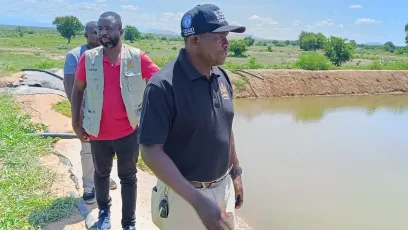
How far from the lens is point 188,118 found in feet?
4.86

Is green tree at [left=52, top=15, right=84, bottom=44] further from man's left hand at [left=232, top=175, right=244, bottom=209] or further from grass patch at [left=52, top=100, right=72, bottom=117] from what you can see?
man's left hand at [left=232, top=175, right=244, bottom=209]

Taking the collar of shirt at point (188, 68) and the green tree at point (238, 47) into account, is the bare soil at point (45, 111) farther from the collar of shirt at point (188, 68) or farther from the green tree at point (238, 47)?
the green tree at point (238, 47)

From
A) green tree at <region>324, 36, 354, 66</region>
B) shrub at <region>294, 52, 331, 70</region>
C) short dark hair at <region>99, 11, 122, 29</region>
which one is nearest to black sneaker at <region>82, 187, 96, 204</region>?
short dark hair at <region>99, 11, 122, 29</region>

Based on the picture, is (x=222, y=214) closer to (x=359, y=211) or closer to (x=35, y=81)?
(x=359, y=211)

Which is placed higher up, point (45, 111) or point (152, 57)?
point (152, 57)

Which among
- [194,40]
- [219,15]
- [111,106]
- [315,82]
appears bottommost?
[315,82]

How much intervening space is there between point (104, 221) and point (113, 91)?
1023 millimetres

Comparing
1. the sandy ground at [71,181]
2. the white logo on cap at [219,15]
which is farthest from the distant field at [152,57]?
the white logo on cap at [219,15]

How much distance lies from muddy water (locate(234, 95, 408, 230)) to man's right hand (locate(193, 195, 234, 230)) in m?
3.32

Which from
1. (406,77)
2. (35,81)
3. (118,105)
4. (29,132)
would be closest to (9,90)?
(35,81)

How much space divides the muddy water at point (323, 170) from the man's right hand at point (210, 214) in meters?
3.32

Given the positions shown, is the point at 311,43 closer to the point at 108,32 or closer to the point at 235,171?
the point at 108,32

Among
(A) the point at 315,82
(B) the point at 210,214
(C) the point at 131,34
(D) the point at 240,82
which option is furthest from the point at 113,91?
(C) the point at 131,34

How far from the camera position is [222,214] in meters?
1.37
